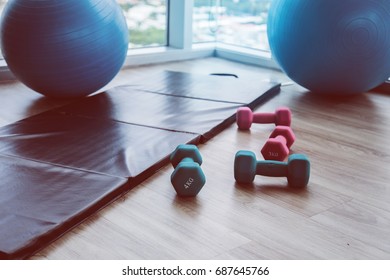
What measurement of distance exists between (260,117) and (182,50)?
1.91m

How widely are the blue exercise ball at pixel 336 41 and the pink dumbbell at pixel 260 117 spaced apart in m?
0.52

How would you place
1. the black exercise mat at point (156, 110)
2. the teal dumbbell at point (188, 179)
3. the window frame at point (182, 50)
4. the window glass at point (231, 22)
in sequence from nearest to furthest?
1. the teal dumbbell at point (188, 179)
2. the black exercise mat at point (156, 110)
3. the window frame at point (182, 50)
4. the window glass at point (231, 22)

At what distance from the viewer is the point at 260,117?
2535mm

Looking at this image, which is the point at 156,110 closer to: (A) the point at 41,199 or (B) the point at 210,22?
(A) the point at 41,199

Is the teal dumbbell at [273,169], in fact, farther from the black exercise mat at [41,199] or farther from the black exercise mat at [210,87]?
the black exercise mat at [210,87]

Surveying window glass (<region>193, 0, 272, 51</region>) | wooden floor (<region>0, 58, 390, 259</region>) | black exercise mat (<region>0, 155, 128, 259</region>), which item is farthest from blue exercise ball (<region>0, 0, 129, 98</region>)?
window glass (<region>193, 0, 272, 51</region>)

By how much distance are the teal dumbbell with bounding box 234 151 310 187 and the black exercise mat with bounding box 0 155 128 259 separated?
449 mm

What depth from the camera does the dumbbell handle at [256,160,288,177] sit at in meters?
1.88

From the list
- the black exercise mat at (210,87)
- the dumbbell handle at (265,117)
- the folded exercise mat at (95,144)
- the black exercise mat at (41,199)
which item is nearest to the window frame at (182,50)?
the black exercise mat at (210,87)

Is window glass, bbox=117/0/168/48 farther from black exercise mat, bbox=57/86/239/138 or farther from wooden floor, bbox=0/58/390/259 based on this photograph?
wooden floor, bbox=0/58/390/259

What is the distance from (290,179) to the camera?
6.14ft

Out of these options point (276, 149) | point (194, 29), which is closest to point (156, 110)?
point (276, 149)

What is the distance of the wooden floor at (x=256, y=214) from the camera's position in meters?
1.47
